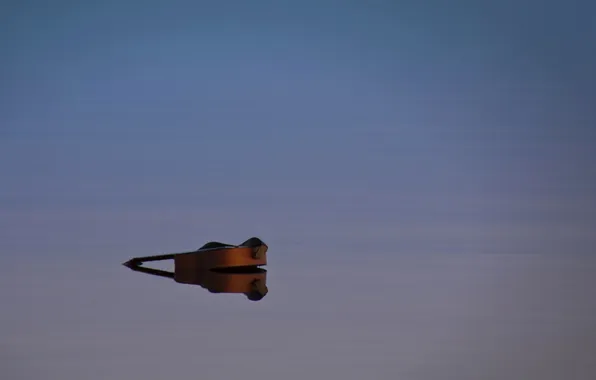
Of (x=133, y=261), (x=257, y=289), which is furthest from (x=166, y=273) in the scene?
(x=257, y=289)

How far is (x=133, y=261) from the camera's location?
1748 millimetres

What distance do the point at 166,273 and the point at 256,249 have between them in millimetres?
262

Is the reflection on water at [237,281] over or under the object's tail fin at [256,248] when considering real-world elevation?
under

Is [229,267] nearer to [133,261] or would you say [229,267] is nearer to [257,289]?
[257,289]

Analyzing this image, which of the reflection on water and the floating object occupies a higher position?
the floating object

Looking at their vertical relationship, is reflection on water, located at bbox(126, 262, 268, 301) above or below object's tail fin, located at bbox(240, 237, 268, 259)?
below

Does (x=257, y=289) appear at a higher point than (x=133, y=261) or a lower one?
lower

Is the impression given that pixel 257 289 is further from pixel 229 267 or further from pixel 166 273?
pixel 166 273

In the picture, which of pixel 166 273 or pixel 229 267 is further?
pixel 166 273

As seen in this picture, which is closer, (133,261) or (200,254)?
(200,254)

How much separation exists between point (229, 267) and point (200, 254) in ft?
0.24

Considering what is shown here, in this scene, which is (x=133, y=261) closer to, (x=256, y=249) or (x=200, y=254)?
(x=200, y=254)

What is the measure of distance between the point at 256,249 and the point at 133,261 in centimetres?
35

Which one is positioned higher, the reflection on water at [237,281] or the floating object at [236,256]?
the floating object at [236,256]
